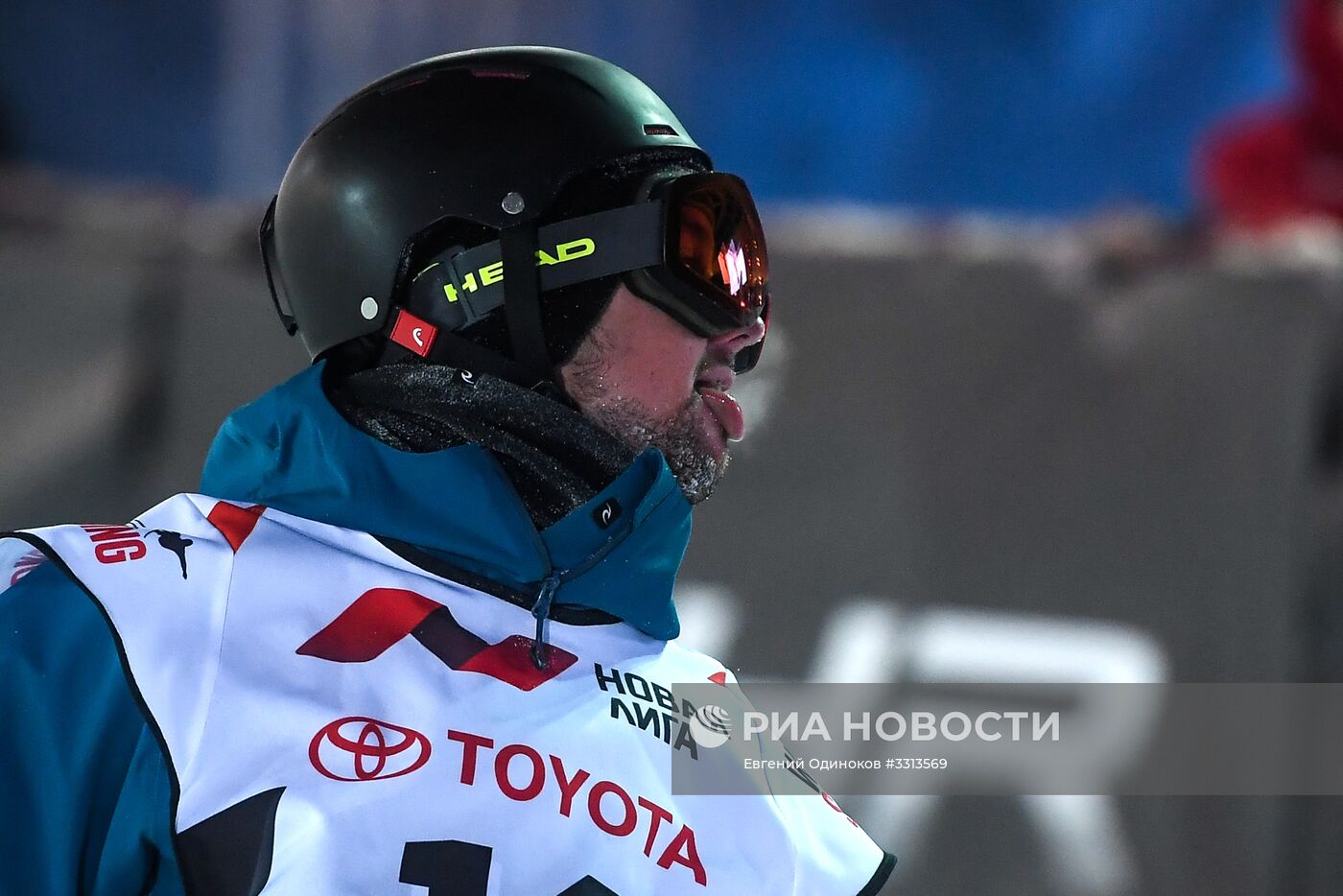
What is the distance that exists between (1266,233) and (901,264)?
3.09 ft

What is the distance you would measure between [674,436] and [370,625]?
51 centimetres

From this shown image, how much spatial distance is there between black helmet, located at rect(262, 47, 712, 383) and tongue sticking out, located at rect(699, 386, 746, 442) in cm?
24

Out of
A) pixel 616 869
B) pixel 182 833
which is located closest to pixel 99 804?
pixel 182 833

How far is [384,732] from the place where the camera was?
1433mm

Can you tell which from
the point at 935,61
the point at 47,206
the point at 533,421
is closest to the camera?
the point at 533,421

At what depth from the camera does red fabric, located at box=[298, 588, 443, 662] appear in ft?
4.84

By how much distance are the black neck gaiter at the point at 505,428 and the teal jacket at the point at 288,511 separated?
0.22 feet

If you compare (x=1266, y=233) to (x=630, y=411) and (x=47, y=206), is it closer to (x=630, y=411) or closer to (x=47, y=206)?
(x=630, y=411)

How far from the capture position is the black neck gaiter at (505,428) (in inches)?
67.3

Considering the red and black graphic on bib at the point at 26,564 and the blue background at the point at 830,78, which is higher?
the blue background at the point at 830,78

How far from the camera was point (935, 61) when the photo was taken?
4.42 metres

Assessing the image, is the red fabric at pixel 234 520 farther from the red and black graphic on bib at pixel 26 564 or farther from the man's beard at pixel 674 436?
the man's beard at pixel 674 436

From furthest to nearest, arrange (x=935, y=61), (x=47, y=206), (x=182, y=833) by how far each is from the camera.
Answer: (x=935, y=61)
(x=47, y=206)
(x=182, y=833)

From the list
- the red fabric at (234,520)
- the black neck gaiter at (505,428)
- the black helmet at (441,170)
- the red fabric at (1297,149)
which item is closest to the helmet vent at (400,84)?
the black helmet at (441,170)
